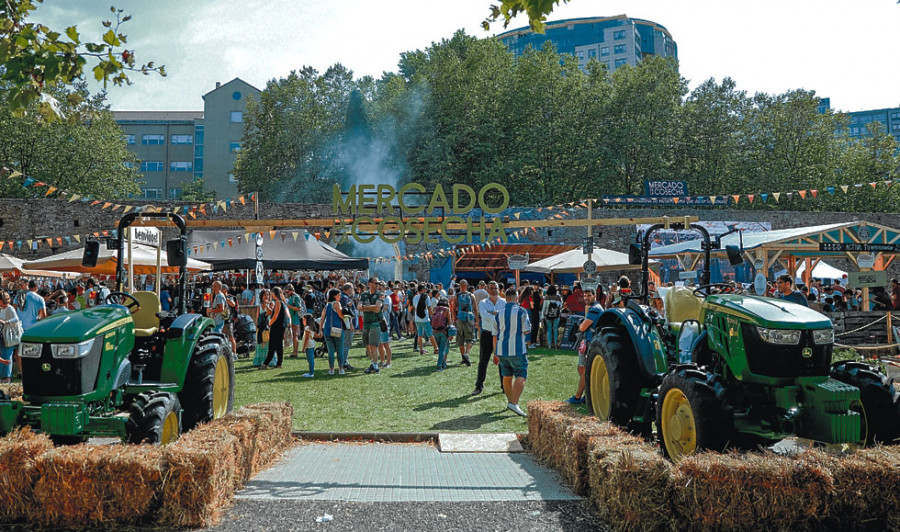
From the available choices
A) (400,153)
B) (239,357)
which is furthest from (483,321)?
(400,153)

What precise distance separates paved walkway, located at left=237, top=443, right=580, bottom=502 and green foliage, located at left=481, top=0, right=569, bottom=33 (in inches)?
141

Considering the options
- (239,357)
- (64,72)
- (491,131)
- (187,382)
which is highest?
(491,131)

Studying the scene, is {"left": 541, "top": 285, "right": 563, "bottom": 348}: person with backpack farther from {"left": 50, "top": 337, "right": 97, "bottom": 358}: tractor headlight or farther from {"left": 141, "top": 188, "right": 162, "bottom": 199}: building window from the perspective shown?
{"left": 141, "top": 188, "right": 162, "bottom": 199}: building window

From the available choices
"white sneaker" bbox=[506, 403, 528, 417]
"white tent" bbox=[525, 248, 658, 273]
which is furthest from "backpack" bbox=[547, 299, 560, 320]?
"white sneaker" bbox=[506, 403, 528, 417]

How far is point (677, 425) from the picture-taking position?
16.7 ft

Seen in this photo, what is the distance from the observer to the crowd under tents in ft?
60.3

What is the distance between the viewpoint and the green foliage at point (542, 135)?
127ft

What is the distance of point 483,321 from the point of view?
998 centimetres

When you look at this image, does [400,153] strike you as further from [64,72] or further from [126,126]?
[126,126]

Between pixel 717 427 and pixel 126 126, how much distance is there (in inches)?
2773

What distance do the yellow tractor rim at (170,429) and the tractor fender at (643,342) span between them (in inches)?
157

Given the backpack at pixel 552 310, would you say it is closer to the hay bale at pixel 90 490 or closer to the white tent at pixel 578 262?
the white tent at pixel 578 262

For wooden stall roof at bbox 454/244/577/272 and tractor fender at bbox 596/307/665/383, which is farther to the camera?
wooden stall roof at bbox 454/244/577/272

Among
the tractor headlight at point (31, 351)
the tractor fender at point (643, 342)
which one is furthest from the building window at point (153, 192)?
the tractor fender at point (643, 342)
